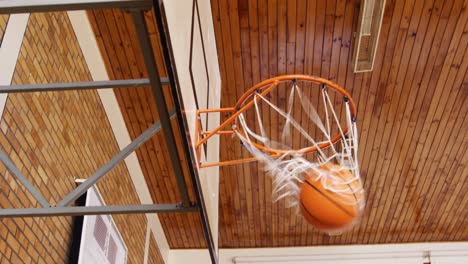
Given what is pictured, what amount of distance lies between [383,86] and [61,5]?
362 centimetres

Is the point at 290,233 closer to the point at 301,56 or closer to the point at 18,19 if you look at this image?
the point at 301,56

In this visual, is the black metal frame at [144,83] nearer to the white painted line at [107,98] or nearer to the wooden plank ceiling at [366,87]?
the white painted line at [107,98]

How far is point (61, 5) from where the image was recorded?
1.69 meters

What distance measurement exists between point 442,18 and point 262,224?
3.63 meters

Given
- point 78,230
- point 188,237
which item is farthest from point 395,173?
point 78,230

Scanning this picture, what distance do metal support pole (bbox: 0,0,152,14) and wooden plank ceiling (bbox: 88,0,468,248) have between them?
2.31 meters

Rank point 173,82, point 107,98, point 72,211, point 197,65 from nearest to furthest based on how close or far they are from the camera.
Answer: point 173,82, point 72,211, point 197,65, point 107,98

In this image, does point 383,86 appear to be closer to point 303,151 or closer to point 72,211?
point 303,151

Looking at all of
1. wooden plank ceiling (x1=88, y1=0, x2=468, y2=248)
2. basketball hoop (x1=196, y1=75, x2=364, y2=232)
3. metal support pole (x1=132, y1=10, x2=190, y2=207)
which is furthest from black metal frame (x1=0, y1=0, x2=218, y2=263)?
wooden plank ceiling (x1=88, y1=0, x2=468, y2=248)

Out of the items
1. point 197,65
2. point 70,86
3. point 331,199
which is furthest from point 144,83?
point 331,199

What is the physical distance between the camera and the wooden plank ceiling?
13.9 feet

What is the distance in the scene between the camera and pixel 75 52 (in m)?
3.89

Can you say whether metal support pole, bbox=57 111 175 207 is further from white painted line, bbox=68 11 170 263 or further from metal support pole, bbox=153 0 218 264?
white painted line, bbox=68 11 170 263

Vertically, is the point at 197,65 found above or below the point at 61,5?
below
